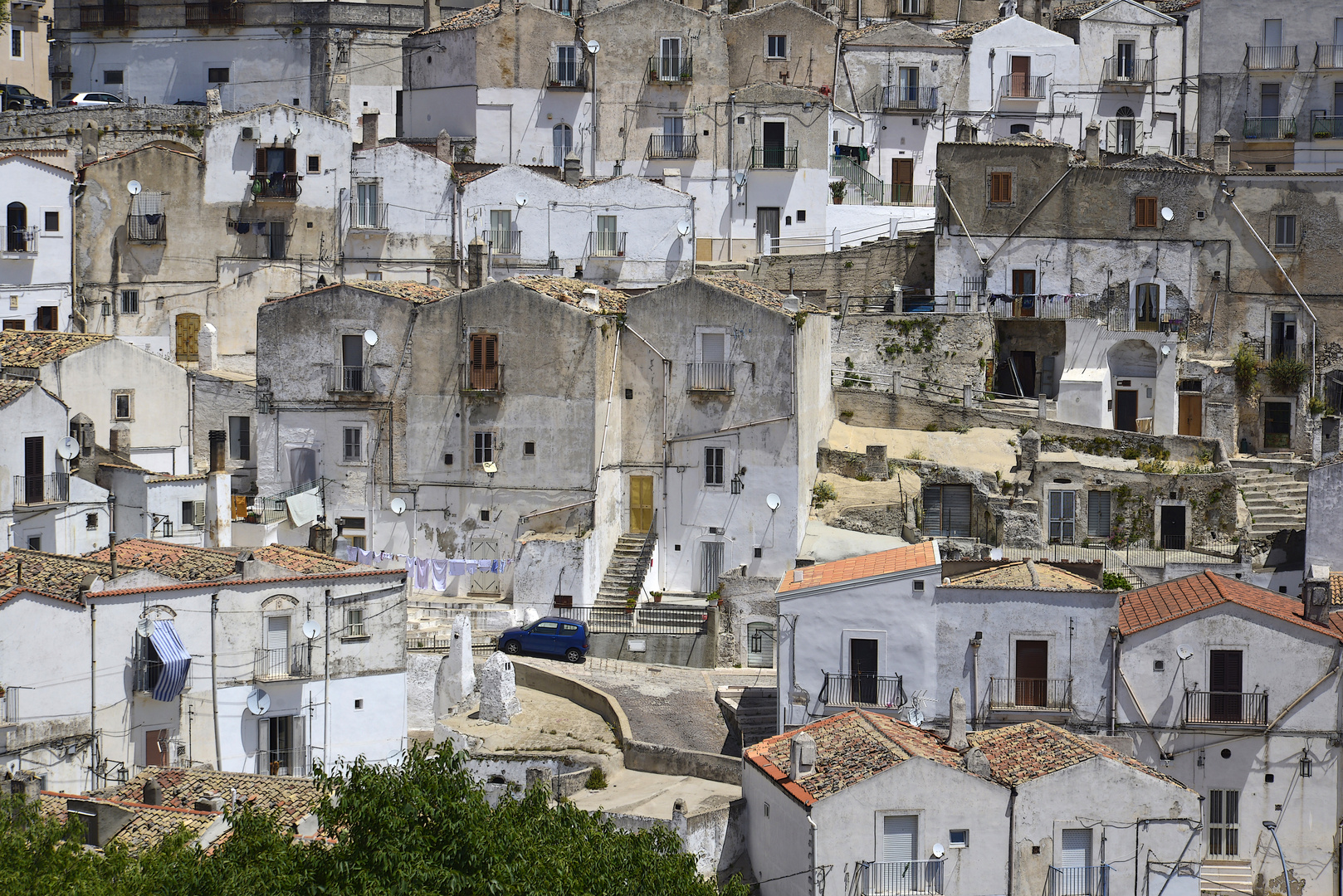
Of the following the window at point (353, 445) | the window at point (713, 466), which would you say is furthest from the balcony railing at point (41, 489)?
the window at point (713, 466)

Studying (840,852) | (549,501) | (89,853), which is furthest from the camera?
(549,501)

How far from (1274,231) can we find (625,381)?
20.7 m

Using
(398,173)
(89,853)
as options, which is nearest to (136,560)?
(89,853)

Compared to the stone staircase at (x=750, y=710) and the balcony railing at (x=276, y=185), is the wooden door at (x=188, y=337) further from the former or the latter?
the stone staircase at (x=750, y=710)

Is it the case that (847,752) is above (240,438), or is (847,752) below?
below

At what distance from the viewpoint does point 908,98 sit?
69.9 metres

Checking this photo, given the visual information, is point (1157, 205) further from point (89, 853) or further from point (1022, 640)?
point (89, 853)

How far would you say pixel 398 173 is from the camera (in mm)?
63188

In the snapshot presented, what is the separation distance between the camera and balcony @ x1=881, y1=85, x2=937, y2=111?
69.6 m

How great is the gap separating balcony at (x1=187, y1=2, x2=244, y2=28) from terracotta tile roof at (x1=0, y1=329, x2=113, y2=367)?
61.3 ft

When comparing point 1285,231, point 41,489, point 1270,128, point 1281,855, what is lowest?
point 1281,855

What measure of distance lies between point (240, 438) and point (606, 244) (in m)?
12.7

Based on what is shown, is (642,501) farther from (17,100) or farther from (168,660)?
(17,100)

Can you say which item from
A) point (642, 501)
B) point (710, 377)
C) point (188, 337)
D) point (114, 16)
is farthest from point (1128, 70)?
point (114, 16)
